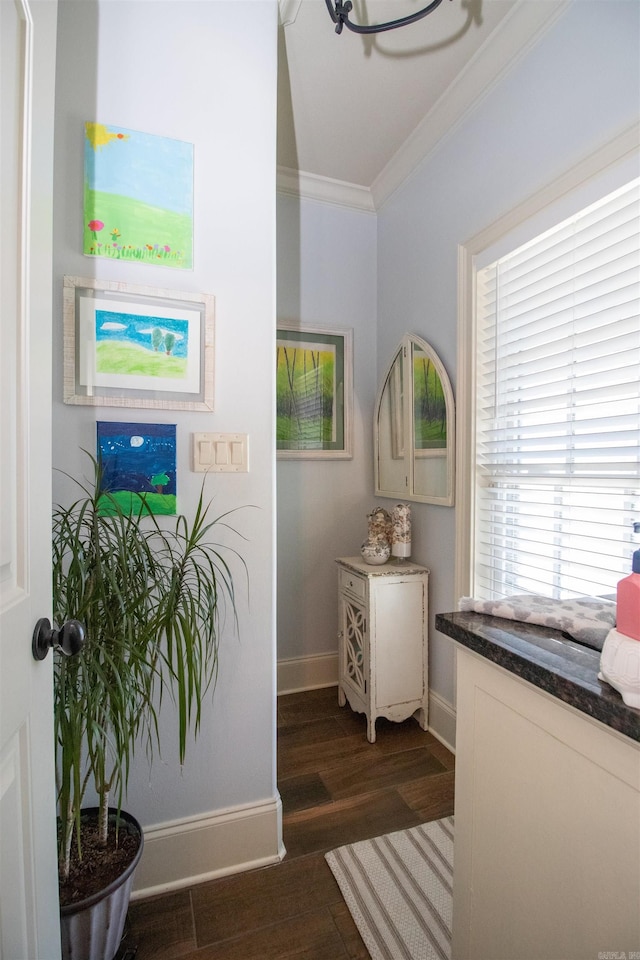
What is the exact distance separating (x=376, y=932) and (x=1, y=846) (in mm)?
1108

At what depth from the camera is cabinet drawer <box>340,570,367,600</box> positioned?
6.96 feet

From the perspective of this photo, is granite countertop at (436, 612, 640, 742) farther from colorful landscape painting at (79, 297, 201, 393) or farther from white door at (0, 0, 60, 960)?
colorful landscape painting at (79, 297, 201, 393)

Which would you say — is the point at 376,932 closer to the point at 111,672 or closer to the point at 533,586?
the point at 111,672

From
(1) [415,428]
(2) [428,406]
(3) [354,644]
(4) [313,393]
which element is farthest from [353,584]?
(4) [313,393]

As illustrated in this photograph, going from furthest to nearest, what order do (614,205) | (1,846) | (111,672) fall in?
(614,205)
(111,672)
(1,846)

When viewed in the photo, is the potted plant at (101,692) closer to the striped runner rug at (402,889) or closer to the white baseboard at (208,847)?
the white baseboard at (208,847)

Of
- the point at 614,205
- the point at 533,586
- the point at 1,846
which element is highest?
the point at 614,205

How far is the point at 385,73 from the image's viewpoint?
1826mm

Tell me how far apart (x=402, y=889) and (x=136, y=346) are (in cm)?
179

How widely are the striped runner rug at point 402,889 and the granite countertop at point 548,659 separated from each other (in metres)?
0.93

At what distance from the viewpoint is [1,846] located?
23.8 inches

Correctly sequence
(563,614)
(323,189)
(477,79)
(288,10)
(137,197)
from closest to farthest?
(563,614), (137,197), (288,10), (477,79), (323,189)

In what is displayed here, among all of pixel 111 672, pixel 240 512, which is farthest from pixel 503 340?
pixel 111 672

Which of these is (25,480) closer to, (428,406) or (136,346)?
Answer: (136,346)
